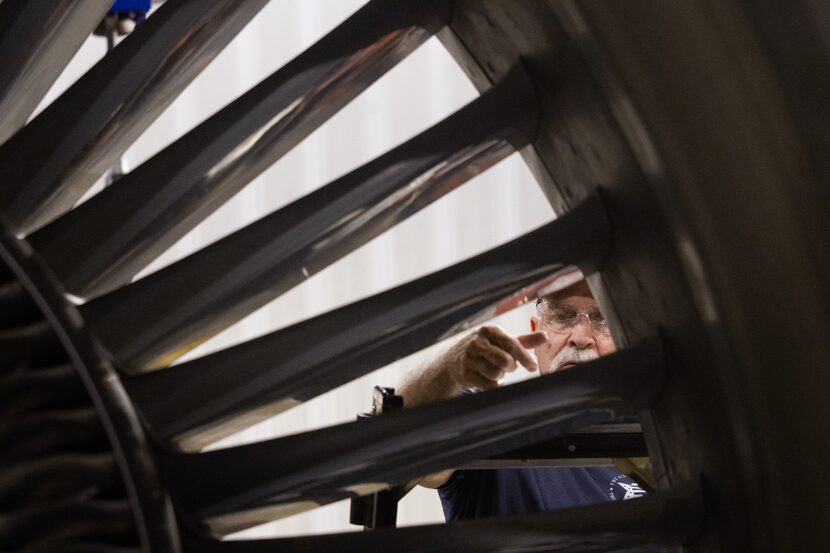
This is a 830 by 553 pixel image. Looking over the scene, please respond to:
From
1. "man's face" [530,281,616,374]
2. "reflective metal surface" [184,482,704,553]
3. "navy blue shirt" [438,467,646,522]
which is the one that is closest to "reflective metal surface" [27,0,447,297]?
"reflective metal surface" [184,482,704,553]

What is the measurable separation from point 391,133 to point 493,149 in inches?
132

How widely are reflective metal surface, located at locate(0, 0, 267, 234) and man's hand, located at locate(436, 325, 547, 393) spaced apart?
1.16 metres

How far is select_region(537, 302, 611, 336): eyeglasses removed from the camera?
2.57 meters

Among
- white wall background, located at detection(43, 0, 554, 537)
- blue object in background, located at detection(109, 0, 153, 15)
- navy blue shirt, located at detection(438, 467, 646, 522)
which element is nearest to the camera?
blue object in background, located at detection(109, 0, 153, 15)

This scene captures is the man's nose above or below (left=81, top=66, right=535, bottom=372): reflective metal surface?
above

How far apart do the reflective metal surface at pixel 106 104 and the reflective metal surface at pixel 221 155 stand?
0.07 ft

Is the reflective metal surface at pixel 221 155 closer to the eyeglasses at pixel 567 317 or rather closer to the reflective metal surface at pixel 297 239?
the reflective metal surface at pixel 297 239

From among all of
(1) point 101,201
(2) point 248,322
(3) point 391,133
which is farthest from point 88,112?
(3) point 391,133

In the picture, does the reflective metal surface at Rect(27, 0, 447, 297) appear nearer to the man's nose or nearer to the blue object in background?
the blue object in background

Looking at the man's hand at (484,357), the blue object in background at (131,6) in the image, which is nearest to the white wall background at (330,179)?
the blue object in background at (131,6)

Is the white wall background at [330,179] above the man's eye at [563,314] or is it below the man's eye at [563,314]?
above

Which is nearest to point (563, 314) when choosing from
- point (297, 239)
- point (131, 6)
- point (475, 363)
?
point (475, 363)

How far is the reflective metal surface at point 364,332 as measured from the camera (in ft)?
1.83

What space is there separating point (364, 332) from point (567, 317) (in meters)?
2.08
